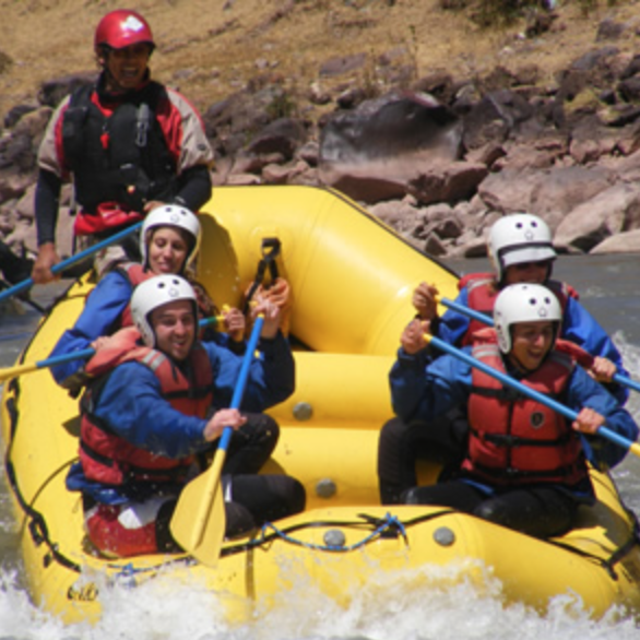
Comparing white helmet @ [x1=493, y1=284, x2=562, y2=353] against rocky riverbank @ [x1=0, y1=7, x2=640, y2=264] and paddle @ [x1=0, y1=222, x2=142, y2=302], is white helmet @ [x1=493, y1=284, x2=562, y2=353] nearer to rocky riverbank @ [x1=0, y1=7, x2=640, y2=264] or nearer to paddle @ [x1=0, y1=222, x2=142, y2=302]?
paddle @ [x1=0, y1=222, x2=142, y2=302]

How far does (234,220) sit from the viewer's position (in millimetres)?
5109

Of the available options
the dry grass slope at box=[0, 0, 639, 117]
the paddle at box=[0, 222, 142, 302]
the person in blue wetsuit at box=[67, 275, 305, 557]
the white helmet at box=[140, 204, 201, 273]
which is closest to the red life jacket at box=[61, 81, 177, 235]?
the paddle at box=[0, 222, 142, 302]

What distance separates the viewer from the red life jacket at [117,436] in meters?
3.51

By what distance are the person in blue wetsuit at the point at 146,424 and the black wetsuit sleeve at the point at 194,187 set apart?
1199mm

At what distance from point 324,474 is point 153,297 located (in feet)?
3.49

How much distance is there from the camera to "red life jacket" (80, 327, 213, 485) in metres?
3.51

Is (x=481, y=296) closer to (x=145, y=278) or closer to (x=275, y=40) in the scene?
(x=145, y=278)

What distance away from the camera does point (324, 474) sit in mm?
4203

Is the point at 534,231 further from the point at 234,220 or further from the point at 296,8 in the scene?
the point at 296,8

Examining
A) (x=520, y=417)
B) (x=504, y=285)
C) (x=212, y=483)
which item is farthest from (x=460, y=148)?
(x=212, y=483)

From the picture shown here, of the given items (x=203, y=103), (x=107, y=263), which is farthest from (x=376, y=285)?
(x=203, y=103)

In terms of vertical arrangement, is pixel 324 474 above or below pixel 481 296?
below

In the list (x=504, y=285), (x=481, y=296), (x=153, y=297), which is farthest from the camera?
(x=481, y=296)

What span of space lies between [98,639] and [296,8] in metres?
17.0
